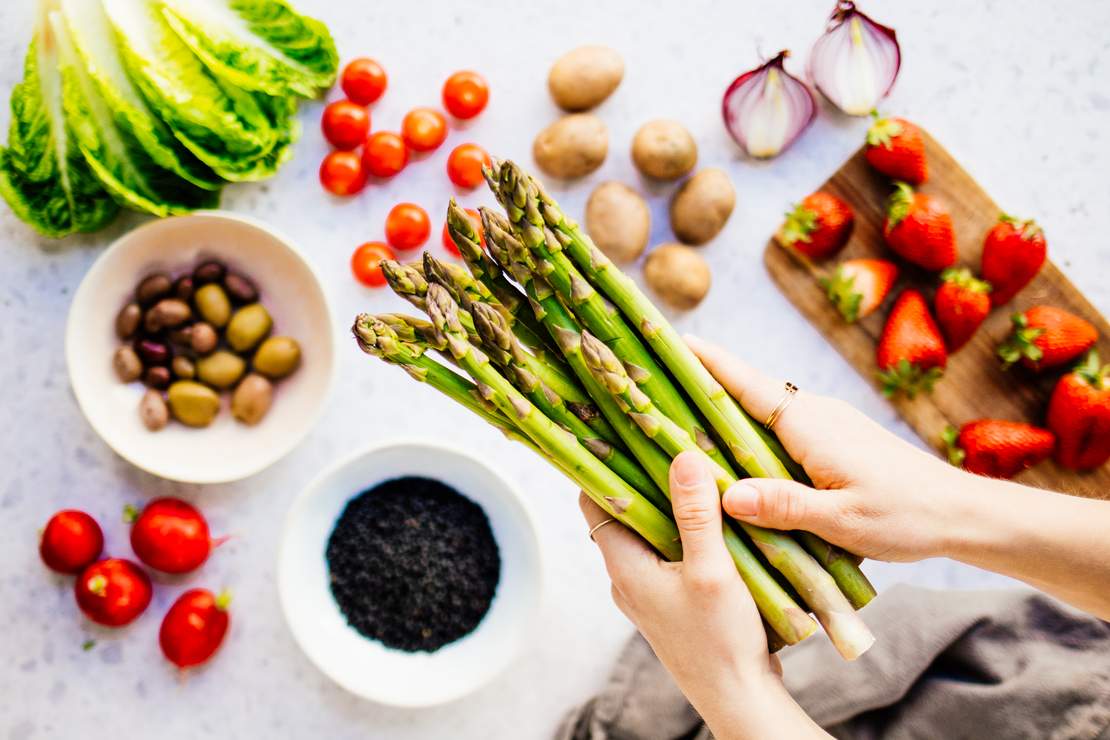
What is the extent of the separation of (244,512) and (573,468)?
2.72ft

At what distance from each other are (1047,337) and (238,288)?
4.77ft

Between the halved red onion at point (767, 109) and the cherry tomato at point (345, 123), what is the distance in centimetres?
67

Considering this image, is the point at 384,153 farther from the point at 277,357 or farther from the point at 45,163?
the point at 45,163

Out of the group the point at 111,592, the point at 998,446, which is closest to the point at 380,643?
the point at 111,592

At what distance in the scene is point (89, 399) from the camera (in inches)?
59.2

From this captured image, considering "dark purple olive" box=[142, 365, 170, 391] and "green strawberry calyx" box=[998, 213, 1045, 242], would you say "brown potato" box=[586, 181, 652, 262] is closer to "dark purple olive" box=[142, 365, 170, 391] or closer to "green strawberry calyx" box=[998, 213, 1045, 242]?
"green strawberry calyx" box=[998, 213, 1045, 242]

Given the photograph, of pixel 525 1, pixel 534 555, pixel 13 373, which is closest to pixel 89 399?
pixel 13 373

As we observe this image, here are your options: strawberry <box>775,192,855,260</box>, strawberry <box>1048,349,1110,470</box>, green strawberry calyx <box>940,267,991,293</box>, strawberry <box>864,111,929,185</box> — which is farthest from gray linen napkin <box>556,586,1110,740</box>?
strawberry <box>864,111,929,185</box>

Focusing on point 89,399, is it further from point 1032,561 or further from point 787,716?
point 1032,561

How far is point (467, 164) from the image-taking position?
161cm

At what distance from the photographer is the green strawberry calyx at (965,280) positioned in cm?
158

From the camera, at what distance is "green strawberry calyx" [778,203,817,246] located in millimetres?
1603

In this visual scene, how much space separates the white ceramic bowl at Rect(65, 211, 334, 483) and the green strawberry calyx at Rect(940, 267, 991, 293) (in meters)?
1.11

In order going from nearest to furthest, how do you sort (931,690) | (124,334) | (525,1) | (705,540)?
(705,540) < (931,690) < (124,334) < (525,1)
